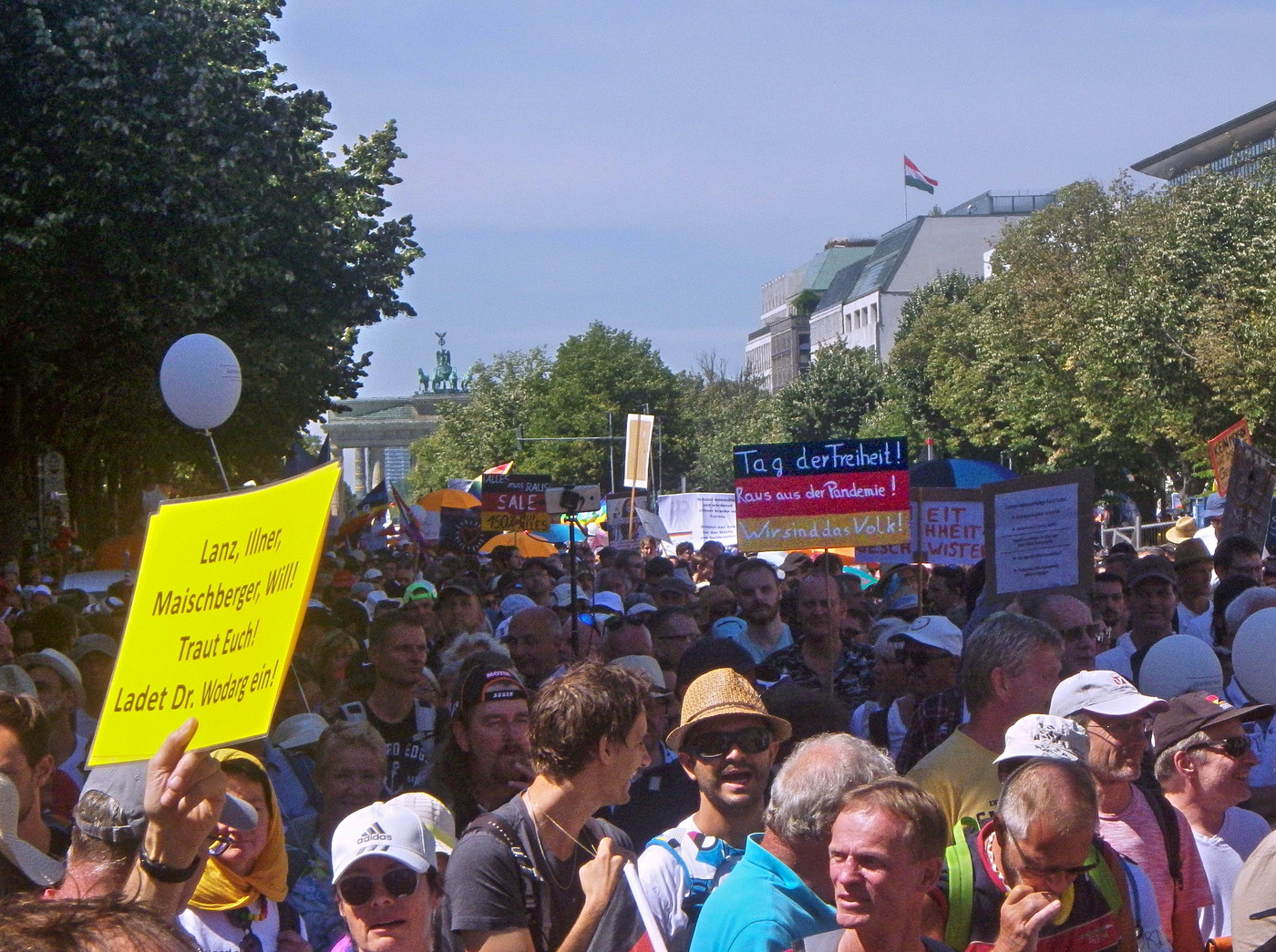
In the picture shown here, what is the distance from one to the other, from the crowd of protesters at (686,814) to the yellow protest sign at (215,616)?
135 millimetres

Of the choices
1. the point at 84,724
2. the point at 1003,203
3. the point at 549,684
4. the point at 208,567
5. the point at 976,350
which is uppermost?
the point at 1003,203

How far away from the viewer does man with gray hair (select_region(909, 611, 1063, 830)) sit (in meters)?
4.20

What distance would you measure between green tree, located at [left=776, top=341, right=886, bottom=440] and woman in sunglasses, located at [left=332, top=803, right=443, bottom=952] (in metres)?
72.3

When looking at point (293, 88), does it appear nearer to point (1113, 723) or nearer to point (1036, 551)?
point (1036, 551)

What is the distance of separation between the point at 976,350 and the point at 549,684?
6226 cm

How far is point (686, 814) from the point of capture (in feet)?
16.5

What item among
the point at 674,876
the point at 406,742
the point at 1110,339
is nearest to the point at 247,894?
the point at 674,876

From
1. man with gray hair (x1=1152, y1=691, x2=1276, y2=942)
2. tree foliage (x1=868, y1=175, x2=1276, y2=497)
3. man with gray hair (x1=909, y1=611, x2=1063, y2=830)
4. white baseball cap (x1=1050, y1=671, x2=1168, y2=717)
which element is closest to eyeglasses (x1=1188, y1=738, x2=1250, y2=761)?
man with gray hair (x1=1152, y1=691, x2=1276, y2=942)

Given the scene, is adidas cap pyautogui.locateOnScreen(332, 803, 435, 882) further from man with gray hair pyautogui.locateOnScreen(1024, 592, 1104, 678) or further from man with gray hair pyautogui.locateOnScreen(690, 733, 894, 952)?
man with gray hair pyautogui.locateOnScreen(1024, 592, 1104, 678)

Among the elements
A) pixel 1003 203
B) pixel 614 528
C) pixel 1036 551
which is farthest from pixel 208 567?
pixel 1003 203

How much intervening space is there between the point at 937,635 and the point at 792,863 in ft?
8.48

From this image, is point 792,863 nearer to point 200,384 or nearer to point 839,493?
point 200,384

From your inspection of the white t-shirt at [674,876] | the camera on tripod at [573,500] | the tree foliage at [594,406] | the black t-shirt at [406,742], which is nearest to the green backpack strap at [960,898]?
the white t-shirt at [674,876]

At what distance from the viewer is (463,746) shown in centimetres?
484
